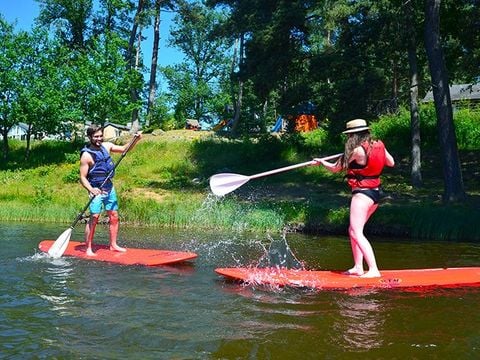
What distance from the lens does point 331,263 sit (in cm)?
837

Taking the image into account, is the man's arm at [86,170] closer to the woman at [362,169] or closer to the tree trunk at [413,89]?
the woman at [362,169]

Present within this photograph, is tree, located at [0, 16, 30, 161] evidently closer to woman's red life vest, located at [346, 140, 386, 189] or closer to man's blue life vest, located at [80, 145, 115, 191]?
man's blue life vest, located at [80, 145, 115, 191]

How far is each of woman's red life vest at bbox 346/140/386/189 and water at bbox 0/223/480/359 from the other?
4.03ft

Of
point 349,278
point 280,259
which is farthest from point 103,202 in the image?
point 349,278

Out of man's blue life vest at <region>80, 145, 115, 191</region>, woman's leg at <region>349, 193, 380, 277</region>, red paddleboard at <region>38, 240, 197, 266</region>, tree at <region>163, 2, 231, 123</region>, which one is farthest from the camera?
Answer: tree at <region>163, 2, 231, 123</region>

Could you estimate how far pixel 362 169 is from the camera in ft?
21.1

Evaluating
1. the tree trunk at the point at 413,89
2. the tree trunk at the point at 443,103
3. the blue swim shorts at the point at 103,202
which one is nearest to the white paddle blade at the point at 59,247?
the blue swim shorts at the point at 103,202

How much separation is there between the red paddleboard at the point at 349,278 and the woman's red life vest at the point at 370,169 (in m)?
1.09

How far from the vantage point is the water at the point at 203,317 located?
4.27 metres

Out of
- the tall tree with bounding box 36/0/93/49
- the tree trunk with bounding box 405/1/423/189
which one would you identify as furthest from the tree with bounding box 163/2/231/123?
the tree trunk with bounding box 405/1/423/189

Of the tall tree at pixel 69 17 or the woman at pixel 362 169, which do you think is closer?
the woman at pixel 362 169

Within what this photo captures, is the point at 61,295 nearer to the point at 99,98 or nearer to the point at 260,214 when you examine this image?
the point at 260,214

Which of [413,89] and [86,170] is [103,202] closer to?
[86,170]

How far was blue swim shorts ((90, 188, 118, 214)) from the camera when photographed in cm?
797
